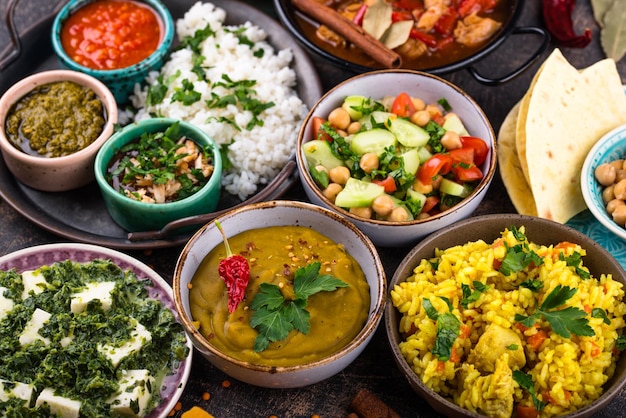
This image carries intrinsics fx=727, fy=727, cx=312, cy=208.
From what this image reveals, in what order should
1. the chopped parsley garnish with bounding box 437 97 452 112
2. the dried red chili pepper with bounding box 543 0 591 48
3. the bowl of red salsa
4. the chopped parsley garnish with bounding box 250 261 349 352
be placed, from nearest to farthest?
the chopped parsley garnish with bounding box 250 261 349 352 < the chopped parsley garnish with bounding box 437 97 452 112 < the bowl of red salsa < the dried red chili pepper with bounding box 543 0 591 48

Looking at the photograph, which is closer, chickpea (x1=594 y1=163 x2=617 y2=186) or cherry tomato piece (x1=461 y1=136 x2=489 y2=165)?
chickpea (x1=594 y1=163 x2=617 y2=186)

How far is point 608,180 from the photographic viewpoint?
3.63 m

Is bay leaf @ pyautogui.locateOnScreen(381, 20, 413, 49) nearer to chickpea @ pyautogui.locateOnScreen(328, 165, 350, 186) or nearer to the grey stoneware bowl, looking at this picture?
chickpea @ pyautogui.locateOnScreen(328, 165, 350, 186)

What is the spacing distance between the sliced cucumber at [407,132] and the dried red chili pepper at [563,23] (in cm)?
146

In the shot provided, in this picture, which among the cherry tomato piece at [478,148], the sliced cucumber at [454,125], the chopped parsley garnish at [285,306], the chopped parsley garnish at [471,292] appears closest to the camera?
the chopped parsley garnish at [285,306]

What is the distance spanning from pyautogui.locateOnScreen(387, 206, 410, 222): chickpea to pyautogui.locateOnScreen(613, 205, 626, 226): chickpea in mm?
1021

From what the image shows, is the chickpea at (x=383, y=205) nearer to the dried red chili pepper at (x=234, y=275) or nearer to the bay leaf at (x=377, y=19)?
the dried red chili pepper at (x=234, y=275)

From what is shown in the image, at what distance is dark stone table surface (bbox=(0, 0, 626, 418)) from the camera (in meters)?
3.33

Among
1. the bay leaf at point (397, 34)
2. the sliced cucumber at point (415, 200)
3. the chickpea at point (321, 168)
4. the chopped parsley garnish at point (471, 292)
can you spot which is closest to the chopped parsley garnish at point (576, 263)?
the chopped parsley garnish at point (471, 292)

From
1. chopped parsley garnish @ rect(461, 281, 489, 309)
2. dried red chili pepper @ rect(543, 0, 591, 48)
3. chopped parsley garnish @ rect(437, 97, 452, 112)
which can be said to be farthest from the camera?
dried red chili pepper @ rect(543, 0, 591, 48)

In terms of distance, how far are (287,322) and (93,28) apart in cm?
232

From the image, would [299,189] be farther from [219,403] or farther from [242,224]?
[219,403]

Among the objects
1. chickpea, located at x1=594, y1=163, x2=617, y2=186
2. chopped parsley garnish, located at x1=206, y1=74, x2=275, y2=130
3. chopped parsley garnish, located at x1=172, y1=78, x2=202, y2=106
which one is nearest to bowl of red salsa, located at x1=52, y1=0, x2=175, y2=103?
chopped parsley garnish, located at x1=172, y1=78, x2=202, y2=106

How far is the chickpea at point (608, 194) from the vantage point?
142 inches
